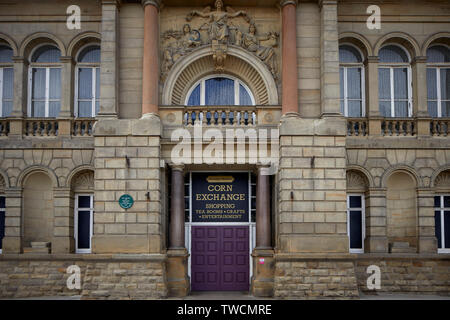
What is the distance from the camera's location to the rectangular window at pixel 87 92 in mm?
18359

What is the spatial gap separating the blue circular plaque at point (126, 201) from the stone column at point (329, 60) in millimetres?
6672

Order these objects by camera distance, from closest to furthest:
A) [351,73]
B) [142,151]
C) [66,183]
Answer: [142,151]
[66,183]
[351,73]

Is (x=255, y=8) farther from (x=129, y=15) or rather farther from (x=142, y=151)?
(x=142, y=151)

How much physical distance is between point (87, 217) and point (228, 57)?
744 cm

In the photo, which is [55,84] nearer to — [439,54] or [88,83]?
[88,83]

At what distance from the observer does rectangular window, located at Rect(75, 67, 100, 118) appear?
60.2ft

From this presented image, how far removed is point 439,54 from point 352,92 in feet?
11.8

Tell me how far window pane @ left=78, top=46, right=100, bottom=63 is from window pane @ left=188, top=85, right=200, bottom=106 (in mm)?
3831

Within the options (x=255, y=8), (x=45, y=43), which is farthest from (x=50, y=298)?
(x=255, y=8)

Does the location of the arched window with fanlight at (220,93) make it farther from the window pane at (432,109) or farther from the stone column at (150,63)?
the window pane at (432,109)

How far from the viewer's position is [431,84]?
18.7m

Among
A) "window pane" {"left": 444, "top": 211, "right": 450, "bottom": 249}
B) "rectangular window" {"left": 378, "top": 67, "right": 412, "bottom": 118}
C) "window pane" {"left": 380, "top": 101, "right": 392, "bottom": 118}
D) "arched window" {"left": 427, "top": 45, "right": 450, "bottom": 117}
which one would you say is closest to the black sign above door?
"window pane" {"left": 380, "top": 101, "right": 392, "bottom": 118}

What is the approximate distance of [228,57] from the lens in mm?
17500

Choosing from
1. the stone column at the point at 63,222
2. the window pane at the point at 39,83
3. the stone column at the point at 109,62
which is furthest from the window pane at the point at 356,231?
the window pane at the point at 39,83
